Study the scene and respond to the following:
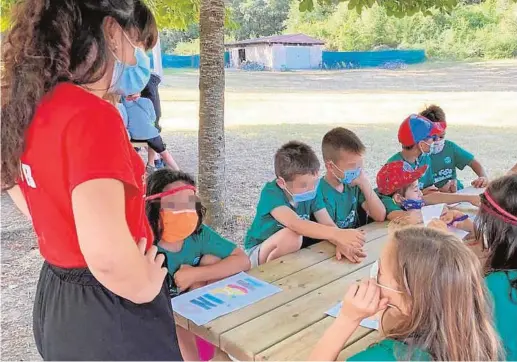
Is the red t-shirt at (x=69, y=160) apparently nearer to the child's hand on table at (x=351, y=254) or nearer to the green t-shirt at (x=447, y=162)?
the child's hand on table at (x=351, y=254)

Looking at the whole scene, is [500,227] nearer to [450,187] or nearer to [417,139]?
[417,139]

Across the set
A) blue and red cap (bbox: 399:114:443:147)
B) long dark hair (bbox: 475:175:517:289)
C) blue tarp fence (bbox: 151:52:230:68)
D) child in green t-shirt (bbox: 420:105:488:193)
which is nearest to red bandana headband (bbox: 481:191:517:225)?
long dark hair (bbox: 475:175:517:289)

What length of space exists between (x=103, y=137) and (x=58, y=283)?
1.47ft

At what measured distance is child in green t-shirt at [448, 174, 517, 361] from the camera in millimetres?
1720

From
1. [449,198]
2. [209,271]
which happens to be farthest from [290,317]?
[449,198]

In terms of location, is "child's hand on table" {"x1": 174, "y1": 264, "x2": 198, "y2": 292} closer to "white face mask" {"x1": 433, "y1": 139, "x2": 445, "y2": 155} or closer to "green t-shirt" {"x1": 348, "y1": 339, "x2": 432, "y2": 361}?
"green t-shirt" {"x1": 348, "y1": 339, "x2": 432, "y2": 361}

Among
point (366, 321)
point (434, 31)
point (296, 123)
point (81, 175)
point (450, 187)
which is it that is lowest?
point (296, 123)

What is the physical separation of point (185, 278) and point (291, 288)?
46 centimetres

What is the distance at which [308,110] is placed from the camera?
15094mm

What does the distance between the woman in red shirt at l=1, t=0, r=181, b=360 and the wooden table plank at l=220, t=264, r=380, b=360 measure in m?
0.33

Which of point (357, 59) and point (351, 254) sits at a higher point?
point (357, 59)

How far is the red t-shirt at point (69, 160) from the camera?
120 centimetres

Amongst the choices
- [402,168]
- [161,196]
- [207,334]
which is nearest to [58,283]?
[207,334]

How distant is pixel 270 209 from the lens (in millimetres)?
2852
